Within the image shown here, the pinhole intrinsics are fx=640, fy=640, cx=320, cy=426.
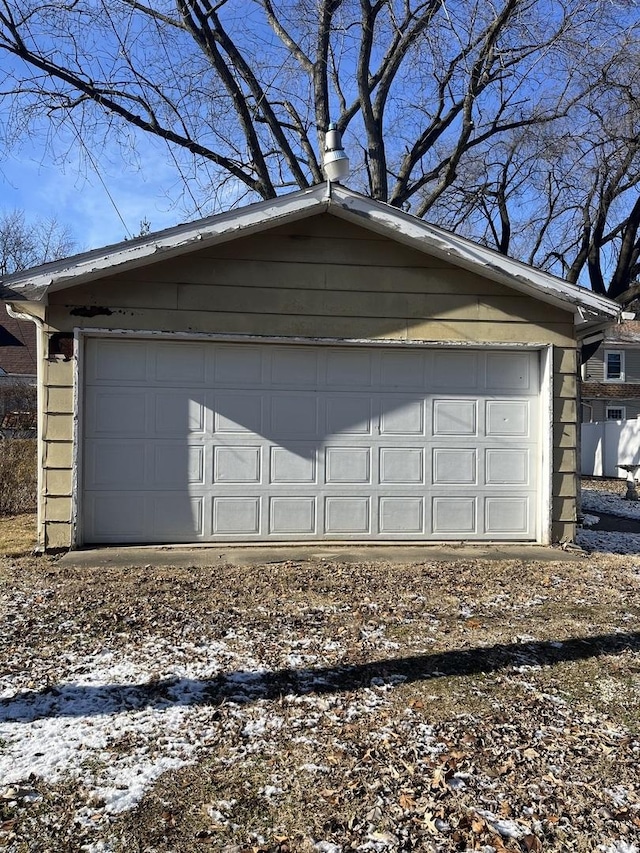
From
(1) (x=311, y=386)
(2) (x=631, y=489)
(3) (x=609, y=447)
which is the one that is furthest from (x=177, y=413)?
(3) (x=609, y=447)

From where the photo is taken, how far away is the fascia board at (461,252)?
673 cm

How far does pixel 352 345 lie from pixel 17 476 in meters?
5.84

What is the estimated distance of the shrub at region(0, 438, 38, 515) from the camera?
9500 mm

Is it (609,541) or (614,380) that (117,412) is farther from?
(614,380)

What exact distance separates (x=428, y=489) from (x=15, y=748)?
5.15m

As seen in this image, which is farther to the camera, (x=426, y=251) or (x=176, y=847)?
(x=426, y=251)

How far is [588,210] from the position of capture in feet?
A: 54.5

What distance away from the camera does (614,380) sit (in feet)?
97.0

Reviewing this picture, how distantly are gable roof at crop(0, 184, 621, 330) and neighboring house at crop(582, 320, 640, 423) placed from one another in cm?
2350

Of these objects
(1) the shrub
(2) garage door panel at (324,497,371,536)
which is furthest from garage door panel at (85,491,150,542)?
(1) the shrub

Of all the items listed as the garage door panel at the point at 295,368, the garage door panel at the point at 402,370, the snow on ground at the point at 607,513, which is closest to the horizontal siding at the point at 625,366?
the snow on ground at the point at 607,513

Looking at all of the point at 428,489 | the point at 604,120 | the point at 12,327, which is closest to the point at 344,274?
the point at 428,489

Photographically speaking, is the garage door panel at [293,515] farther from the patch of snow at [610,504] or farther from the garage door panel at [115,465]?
the patch of snow at [610,504]

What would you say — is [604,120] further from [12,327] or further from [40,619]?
[12,327]
